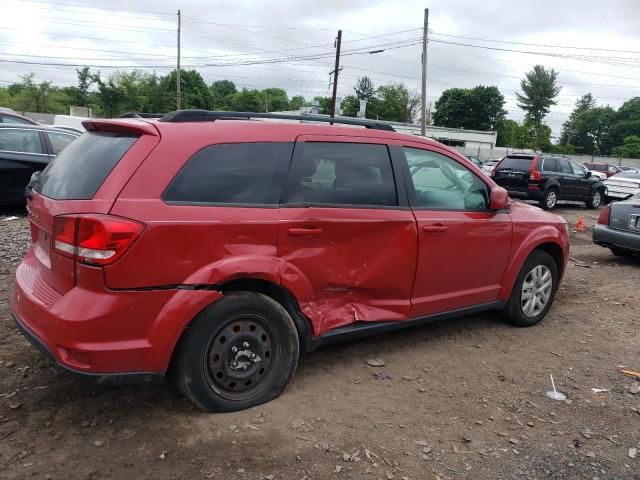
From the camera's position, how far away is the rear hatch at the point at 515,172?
48.4 feet

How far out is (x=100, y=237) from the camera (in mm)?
2619

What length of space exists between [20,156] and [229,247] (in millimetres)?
7069

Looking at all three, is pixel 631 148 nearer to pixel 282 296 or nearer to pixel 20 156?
pixel 20 156

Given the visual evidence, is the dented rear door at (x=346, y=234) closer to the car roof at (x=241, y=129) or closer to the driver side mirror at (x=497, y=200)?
the car roof at (x=241, y=129)

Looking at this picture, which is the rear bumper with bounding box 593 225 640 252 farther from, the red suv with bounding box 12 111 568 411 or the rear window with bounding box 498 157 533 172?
the rear window with bounding box 498 157 533 172

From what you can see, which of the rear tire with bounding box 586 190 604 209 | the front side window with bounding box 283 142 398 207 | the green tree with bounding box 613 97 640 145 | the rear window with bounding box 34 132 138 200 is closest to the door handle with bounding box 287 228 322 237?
the front side window with bounding box 283 142 398 207

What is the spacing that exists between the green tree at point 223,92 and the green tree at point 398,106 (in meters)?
26.7

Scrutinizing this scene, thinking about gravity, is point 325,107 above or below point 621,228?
above

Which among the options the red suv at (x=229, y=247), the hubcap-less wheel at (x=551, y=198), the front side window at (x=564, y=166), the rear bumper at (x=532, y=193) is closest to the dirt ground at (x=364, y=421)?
the red suv at (x=229, y=247)

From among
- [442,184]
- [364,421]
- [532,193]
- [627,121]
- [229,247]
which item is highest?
[627,121]

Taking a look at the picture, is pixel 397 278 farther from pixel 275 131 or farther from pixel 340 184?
pixel 275 131

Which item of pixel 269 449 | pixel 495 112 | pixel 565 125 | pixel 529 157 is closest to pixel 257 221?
pixel 269 449

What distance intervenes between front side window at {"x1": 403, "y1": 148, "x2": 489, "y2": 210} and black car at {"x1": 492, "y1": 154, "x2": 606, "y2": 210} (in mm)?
11321

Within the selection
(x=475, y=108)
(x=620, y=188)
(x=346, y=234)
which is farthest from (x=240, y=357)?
(x=475, y=108)
